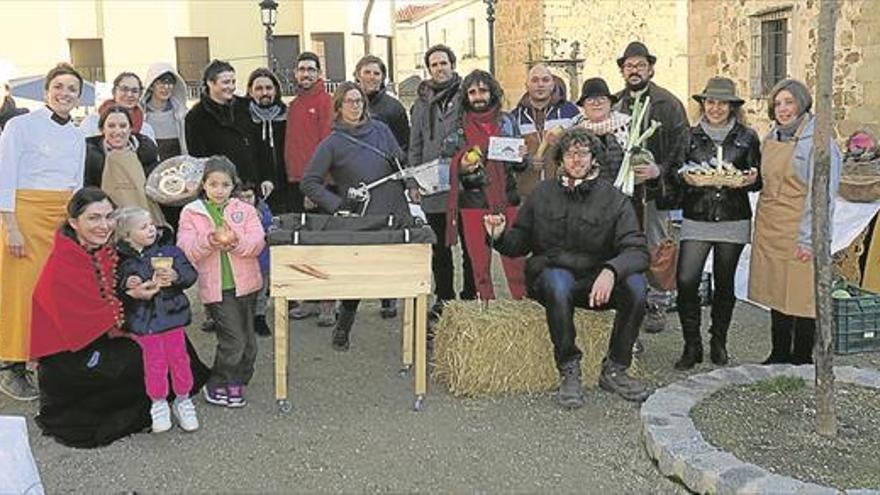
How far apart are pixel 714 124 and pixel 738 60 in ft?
30.8

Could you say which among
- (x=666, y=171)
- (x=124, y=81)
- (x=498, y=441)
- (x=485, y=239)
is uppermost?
(x=124, y=81)

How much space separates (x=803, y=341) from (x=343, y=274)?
2.50 metres

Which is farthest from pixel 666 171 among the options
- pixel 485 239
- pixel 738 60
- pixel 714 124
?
pixel 738 60

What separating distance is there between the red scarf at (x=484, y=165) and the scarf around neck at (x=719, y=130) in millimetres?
1154

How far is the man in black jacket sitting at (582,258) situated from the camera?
450 cm

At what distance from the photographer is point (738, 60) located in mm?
13562

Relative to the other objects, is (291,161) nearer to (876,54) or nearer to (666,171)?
(666,171)

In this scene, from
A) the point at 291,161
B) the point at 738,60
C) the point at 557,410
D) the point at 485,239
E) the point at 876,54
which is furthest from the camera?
the point at 738,60

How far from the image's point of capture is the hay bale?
4648mm

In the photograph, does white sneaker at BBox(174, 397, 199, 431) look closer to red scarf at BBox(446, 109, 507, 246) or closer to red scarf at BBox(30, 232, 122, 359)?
red scarf at BBox(30, 232, 122, 359)

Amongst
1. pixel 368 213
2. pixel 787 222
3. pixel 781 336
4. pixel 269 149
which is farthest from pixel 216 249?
pixel 781 336

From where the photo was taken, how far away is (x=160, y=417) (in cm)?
427

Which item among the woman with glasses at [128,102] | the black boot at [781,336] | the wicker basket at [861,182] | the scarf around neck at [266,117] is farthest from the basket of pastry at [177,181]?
the wicker basket at [861,182]

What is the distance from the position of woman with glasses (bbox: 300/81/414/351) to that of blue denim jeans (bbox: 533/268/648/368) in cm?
107
